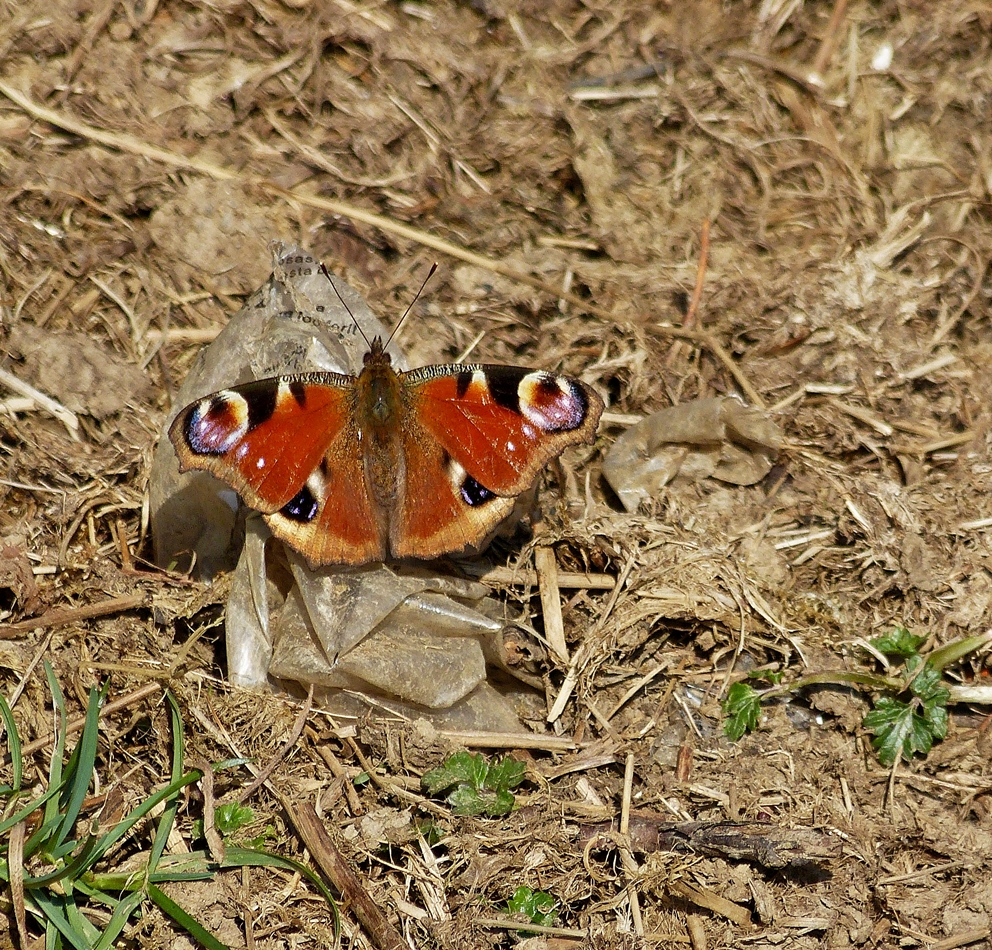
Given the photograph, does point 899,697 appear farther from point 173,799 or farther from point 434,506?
point 173,799

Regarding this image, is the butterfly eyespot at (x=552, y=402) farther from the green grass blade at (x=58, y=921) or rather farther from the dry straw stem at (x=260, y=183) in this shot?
the green grass blade at (x=58, y=921)

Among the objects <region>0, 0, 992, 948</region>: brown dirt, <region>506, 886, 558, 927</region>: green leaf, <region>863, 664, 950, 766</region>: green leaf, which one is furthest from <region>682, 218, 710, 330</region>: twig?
<region>506, 886, 558, 927</region>: green leaf

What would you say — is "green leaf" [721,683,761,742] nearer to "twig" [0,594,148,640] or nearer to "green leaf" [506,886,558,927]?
"green leaf" [506,886,558,927]

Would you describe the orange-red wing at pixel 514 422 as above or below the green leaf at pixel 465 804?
above

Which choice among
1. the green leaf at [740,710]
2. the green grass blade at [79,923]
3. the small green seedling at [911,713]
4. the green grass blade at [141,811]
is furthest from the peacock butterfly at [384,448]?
the small green seedling at [911,713]

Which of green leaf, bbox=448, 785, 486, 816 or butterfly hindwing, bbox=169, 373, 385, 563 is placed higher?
butterfly hindwing, bbox=169, 373, 385, 563

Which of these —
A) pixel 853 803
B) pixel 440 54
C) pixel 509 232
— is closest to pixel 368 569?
pixel 853 803

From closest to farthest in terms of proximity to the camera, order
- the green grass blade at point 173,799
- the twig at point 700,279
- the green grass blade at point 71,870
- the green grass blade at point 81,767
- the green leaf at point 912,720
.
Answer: the green grass blade at point 71,870, the green grass blade at point 81,767, the green grass blade at point 173,799, the green leaf at point 912,720, the twig at point 700,279

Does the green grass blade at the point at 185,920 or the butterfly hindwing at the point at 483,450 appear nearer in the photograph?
the green grass blade at the point at 185,920
